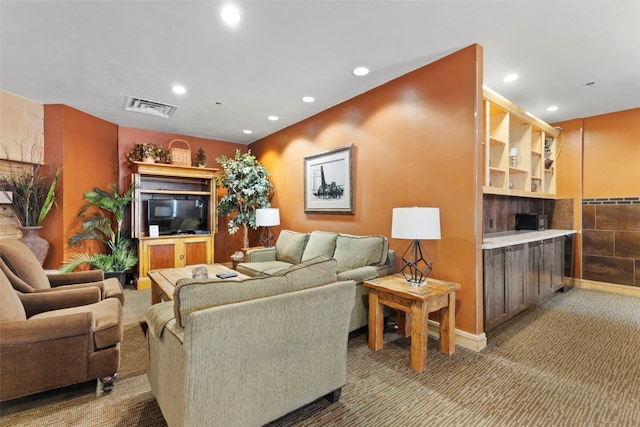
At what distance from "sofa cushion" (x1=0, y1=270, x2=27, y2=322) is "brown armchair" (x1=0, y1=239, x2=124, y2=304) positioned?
1.06 ft

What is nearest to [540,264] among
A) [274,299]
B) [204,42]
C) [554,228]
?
[554,228]

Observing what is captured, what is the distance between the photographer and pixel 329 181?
4.23m

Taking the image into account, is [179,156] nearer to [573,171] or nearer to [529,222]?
[529,222]

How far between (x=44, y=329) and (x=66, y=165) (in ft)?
10.8

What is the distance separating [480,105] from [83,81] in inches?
164

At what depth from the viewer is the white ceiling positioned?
2152 millimetres

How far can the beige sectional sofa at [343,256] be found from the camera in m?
2.82

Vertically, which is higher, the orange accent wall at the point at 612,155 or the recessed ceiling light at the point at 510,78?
the recessed ceiling light at the point at 510,78

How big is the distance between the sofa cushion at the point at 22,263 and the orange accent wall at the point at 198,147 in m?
2.69

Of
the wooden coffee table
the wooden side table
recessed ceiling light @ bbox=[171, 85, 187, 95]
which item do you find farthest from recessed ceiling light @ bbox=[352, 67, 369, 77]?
the wooden coffee table

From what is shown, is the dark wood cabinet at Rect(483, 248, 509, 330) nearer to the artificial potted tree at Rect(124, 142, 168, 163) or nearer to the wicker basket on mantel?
the wicker basket on mantel

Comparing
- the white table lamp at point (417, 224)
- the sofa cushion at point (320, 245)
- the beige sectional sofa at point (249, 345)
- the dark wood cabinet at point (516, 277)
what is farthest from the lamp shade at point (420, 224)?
the sofa cushion at point (320, 245)

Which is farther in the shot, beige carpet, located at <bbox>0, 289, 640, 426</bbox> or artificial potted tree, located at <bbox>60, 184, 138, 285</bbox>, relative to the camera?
artificial potted tree, located at <bbox>60, 184, 138, 285</bbox>

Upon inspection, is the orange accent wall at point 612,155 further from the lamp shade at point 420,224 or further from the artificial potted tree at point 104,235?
the artificial potted tree at point 104,235
